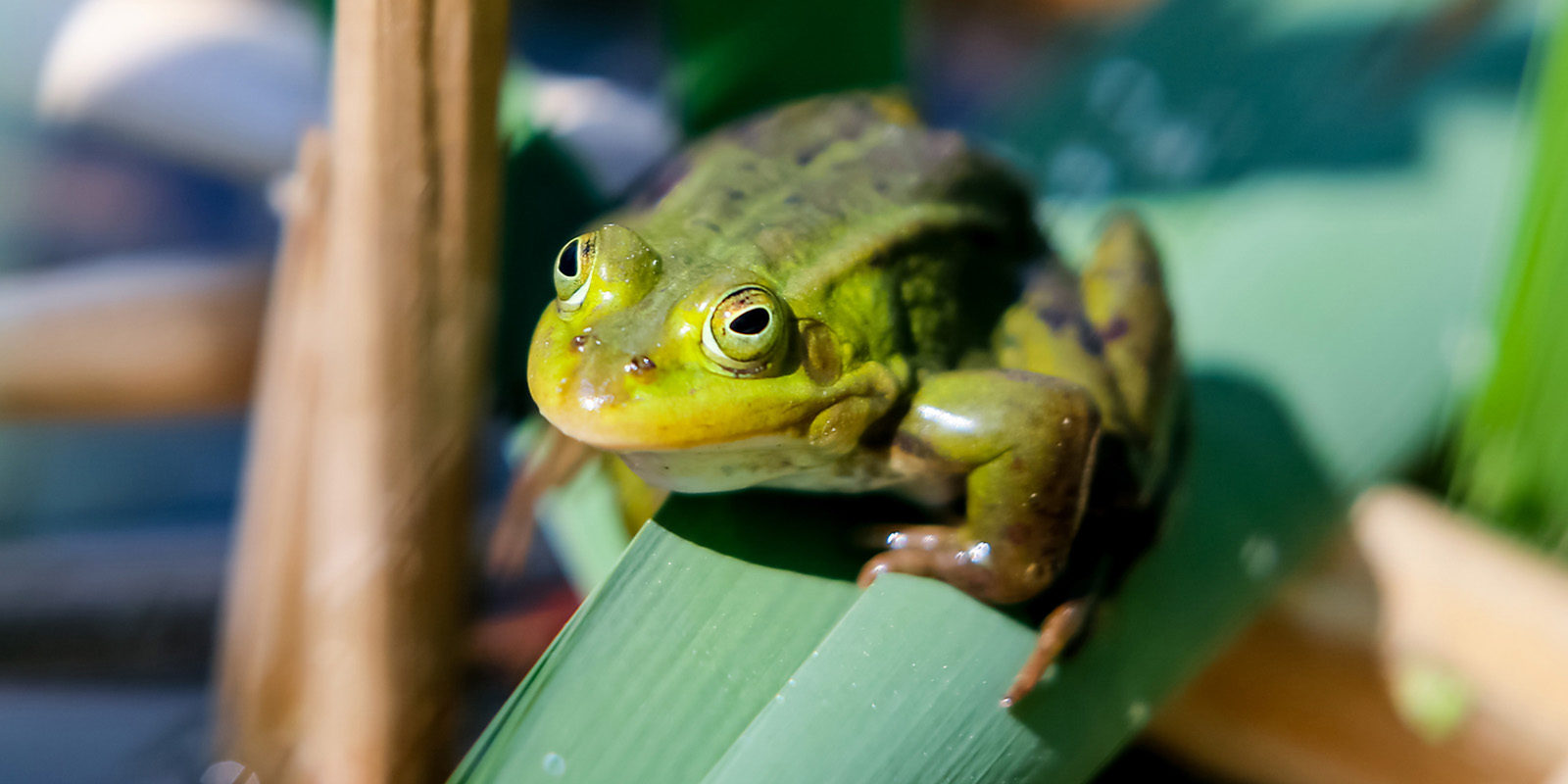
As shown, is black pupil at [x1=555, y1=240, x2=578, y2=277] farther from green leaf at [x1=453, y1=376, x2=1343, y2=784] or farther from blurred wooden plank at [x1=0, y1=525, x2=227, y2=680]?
blurred wooden plank at [x1=0, y1=525, x2=227, y2=680]

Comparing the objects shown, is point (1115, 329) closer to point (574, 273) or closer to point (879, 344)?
point (879, 344)

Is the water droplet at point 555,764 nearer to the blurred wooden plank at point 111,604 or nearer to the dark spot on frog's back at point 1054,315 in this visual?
the dark spot on frog's back at point 1054,315

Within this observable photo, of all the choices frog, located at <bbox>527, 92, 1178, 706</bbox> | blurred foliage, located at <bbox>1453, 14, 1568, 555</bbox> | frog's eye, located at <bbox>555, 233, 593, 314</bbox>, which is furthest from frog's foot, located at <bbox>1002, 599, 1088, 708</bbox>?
blurred foliage, located at <bbox>1453, 14, 1568, 555</bbox>

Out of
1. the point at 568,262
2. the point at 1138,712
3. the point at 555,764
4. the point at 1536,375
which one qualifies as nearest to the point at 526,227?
the point at 568,262

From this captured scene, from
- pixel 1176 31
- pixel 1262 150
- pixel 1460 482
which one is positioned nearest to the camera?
pixel 1460 482

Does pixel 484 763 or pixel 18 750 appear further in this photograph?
pixel 18 750

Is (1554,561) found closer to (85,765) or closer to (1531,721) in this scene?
(1531,721)

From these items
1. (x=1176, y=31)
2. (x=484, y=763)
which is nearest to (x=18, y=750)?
(x=484, y=763)
